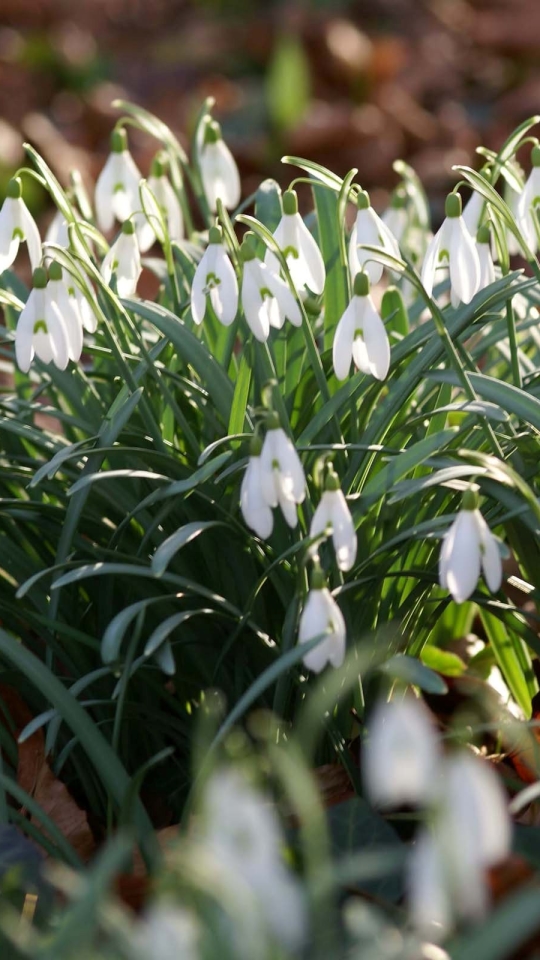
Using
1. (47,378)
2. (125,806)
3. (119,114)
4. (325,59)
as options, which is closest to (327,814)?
(125,806)

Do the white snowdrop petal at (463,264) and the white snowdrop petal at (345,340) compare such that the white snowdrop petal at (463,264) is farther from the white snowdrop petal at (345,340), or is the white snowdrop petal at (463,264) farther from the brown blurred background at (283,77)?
the brown blurred background at (283,77)

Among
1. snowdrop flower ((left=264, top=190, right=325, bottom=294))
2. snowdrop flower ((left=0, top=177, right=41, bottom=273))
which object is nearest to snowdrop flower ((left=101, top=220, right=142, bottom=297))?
snowdrop flower ((left=0, top=177, right=41, bottom=273))

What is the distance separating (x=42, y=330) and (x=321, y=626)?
1.67 feet

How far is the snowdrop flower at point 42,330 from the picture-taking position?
1.35 m

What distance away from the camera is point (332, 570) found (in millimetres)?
1511

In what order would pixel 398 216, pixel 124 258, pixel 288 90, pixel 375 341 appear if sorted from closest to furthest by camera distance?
pixel 375 341
pixel 124 258
pixel 398 216
pixel 288 90

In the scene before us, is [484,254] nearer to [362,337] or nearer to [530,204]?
[530,204]

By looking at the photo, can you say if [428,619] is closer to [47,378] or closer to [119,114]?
[47,378]

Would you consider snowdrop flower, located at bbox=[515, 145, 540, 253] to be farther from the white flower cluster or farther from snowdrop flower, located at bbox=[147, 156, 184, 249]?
the white flower cluster

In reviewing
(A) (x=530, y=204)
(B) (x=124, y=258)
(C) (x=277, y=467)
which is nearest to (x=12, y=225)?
(B) (x=124, y=258)

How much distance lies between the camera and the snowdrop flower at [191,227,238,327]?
53.6 inches

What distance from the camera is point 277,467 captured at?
1.20 meters

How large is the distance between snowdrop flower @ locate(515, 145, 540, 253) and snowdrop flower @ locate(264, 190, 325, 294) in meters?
0.28

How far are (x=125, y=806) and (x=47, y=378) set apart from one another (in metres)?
0.94
